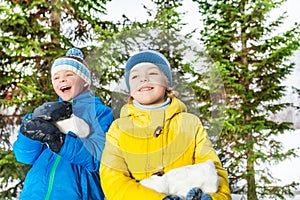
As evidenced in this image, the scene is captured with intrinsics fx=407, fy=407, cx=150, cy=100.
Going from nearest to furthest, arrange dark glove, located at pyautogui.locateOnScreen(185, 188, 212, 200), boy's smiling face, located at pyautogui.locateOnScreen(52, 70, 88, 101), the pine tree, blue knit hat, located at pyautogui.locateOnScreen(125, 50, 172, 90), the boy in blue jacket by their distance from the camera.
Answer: dark glove, located at pyautogui.locateOnScreen(185, 188, 212, 200) < blue knit hat, located at pyautogui.locateOnScreen(125, 50, 172, 90) < the boy in blue jacket < boy's smiling face, located at pyautogui.locateOnScreen(52, 70, 88, 101) < the pine tree

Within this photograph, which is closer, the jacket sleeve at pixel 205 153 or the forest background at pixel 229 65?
the jacket sleeve at pixel 205 153

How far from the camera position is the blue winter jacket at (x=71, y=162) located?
2.97 ft

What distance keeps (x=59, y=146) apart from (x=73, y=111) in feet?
0.27

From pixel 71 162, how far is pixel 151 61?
34 centimetres

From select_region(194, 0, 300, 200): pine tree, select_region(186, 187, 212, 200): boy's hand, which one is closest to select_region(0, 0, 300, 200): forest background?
select_region(194, 0, 300, 200): pine tree

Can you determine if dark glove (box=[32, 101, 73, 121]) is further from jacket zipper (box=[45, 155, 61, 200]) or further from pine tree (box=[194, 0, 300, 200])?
pine tree (box=[194, 0, 300, 200])

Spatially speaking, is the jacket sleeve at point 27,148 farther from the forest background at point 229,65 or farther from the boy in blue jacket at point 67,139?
the forest background at point 229,65

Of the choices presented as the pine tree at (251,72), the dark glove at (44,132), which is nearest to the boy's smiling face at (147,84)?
the dark glove at (44,132)

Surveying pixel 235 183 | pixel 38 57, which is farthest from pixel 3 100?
pixel 235 183

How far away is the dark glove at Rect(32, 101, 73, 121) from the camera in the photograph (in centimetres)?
91

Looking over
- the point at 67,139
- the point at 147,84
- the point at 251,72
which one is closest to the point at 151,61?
the point at 147,84

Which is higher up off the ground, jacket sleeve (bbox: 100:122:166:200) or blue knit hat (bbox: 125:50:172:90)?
blue knit hat (bbox: 125:50:172:90)

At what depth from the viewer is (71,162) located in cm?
97

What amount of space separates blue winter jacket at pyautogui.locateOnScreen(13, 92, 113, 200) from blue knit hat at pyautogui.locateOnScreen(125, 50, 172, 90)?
0.13 m
